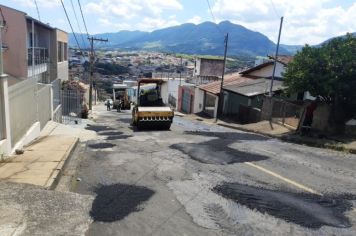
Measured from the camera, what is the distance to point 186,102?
4716 cm

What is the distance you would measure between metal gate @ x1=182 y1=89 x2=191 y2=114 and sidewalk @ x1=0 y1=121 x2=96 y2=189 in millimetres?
31894

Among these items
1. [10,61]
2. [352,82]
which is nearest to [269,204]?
[352,82]

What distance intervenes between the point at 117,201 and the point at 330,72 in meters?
13.5

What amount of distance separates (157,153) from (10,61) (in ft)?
48.6

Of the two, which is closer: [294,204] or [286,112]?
[294,204]

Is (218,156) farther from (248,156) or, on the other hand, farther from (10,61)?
(10,61)

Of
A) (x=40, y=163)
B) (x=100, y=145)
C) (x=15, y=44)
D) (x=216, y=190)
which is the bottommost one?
(x=100, y=145)

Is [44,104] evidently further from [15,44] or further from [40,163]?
[40,163]

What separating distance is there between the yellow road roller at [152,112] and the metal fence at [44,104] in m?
4.56

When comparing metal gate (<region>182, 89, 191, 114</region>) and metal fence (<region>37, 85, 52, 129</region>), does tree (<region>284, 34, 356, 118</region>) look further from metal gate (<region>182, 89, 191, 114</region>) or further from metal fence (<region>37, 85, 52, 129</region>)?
metal gate (<region>182, 89, 191, 114</region>)

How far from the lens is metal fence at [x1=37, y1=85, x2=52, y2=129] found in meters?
17.4

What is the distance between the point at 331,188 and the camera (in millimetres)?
8961

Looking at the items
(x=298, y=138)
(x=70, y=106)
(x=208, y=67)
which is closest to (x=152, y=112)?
(x=298, y=138)

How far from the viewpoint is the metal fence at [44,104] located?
17.4 m
